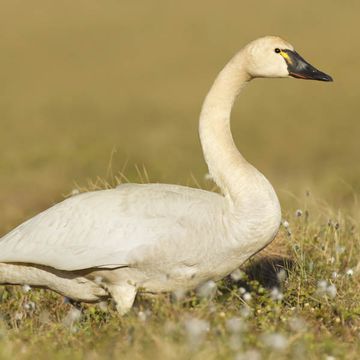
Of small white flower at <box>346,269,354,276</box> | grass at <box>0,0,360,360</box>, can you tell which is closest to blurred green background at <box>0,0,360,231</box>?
grass at <box>0,0,360,360</box>

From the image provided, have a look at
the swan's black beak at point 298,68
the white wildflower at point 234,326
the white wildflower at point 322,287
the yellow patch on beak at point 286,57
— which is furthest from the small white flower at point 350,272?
the white wildflower at point 234,326

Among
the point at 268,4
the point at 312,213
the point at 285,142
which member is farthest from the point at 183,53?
the point at 312,213

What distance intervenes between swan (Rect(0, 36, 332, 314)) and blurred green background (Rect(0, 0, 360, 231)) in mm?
3364

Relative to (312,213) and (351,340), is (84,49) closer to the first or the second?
(312,213)

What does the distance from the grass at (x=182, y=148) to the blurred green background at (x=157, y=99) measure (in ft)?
0.20

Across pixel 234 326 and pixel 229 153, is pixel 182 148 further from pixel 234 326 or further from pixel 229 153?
pixel 234 326

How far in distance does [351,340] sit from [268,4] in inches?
1343

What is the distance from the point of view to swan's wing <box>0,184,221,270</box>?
6137mm

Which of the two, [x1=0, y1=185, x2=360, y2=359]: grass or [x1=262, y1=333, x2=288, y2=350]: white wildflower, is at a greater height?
[x1=262, y1=333, x2=288, y2=350]: white wildflower

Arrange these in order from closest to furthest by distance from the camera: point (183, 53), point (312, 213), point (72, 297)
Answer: point (72, 297)
point (312, 213)
point (183, 53)

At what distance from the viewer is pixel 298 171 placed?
56.7ft

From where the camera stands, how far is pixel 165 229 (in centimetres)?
611

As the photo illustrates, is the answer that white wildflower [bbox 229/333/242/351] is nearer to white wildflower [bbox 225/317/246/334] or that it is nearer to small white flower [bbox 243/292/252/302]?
white wildflower [bbox 225/317/246/334]

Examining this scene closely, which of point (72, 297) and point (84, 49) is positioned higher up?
point (72, 297)
